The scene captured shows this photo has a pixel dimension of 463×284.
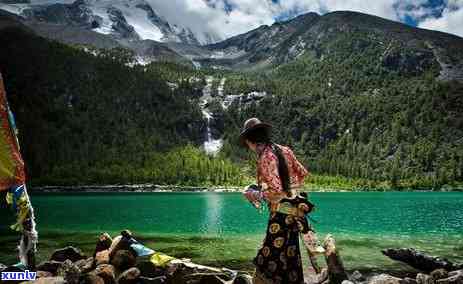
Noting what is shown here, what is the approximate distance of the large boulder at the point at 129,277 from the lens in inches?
615

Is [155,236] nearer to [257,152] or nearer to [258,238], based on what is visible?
[258,238]

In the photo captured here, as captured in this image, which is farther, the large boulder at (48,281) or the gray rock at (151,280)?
the gray rock at (151,280)

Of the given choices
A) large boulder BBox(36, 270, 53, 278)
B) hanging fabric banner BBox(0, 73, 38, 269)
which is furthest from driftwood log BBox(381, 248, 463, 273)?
hanging fabric banner BBox(0, 73, 38, 269)

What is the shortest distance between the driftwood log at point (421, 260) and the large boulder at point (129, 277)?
611 inches

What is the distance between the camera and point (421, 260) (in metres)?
25.3

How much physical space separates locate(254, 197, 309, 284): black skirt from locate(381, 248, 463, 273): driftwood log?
18.0 m

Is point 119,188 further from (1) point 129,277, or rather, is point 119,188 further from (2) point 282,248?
(2) point 282,248

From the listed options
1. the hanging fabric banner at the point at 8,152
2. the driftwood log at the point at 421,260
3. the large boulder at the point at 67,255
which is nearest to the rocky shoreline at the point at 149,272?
the large boulder at the point at 67,255

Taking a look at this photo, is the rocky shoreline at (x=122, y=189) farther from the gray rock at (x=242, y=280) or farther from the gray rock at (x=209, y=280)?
the gray rock at (x=242, y=280)

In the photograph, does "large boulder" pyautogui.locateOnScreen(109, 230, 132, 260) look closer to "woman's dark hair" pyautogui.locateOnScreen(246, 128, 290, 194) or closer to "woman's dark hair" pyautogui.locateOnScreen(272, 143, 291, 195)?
"woman's dark hair" pyautogui.locateOnScreen(246, 128, 290, 194)

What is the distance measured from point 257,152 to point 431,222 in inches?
2251

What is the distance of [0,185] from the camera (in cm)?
1098

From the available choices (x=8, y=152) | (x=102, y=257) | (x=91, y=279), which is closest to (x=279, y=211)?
(x=8, y=152)

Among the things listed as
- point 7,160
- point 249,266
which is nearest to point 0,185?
point 7,160
